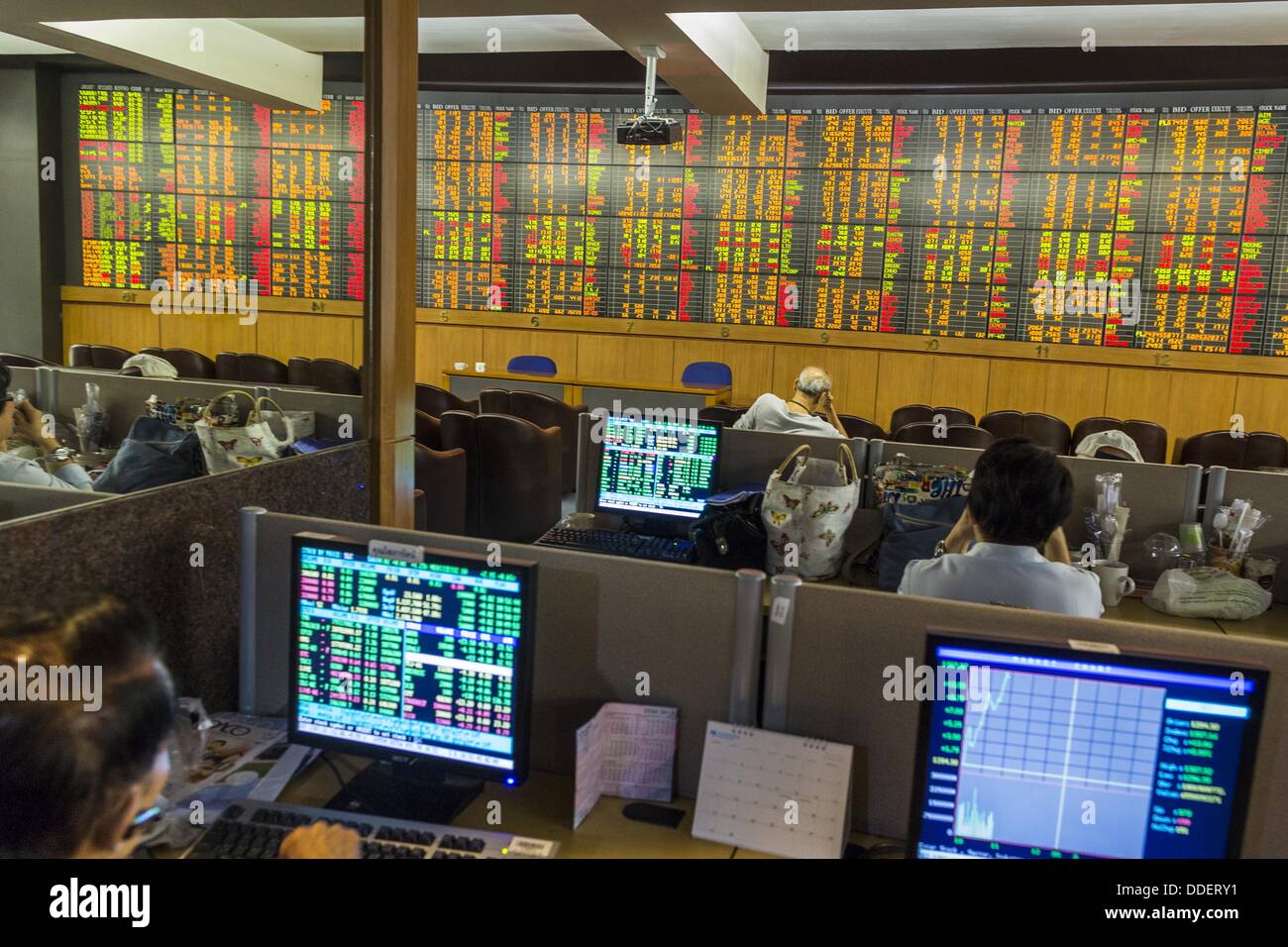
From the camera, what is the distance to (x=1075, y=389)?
24.7 feet

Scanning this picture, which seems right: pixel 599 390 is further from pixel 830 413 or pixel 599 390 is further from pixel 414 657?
pixel 414 657

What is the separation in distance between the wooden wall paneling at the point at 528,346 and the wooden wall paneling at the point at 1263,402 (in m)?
4.81

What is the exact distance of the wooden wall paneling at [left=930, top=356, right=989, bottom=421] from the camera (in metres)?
7.71

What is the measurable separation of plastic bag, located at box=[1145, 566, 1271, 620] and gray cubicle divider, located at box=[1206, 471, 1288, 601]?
0.19 metres

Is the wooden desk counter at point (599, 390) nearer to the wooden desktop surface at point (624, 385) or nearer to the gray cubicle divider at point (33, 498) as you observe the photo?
the wooden desktop surface at point (624, 385)

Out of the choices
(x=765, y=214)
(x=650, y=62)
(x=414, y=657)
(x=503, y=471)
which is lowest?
(x=503, y=471)

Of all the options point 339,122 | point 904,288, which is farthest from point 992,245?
point 339,122

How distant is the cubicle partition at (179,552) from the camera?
1.53m

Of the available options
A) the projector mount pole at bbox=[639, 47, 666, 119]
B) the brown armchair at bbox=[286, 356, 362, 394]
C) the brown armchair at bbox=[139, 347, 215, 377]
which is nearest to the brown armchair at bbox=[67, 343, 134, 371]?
the brown armchair at bbox=[139, 347, 215, 377]

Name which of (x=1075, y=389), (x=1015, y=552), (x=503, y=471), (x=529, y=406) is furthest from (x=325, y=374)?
(x=1015, y=552)

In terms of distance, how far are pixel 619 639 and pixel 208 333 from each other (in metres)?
8.63

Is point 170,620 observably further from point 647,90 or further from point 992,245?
point 992,245

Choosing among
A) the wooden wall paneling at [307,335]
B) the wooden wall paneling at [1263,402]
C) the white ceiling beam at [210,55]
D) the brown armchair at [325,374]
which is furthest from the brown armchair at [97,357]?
the wooden wall paneling at [1263,402]
